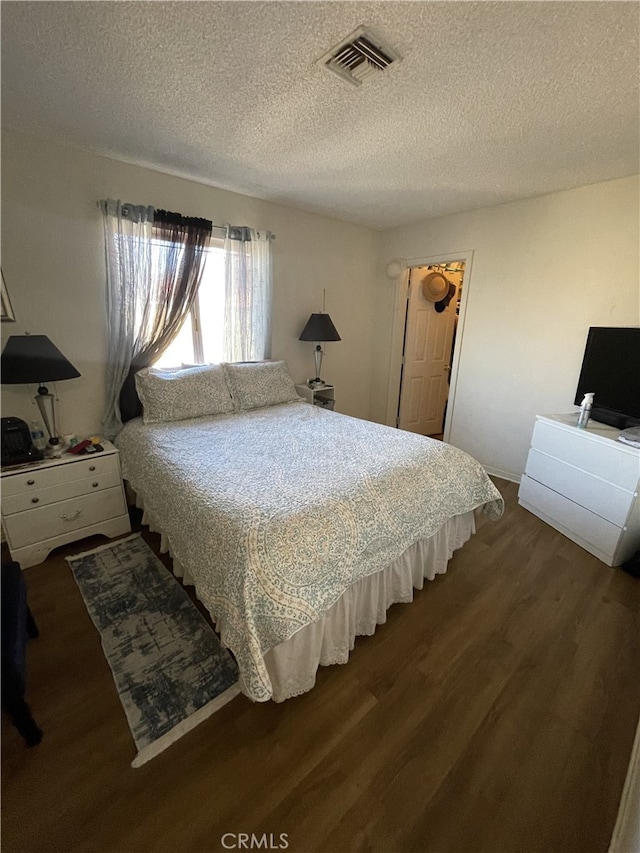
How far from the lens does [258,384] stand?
2.94 meters

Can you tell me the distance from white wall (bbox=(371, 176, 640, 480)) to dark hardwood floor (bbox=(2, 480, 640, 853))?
1887 millimetres

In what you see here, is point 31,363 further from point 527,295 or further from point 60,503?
point 527,295

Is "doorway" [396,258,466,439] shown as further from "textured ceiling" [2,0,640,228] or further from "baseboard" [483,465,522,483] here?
"textured ceiling" [2,0,640,228]

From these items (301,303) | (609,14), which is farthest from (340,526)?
(301,303)

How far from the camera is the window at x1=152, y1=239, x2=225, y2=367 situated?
2891mm

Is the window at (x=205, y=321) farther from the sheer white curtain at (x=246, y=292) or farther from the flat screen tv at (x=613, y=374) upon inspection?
the flat screen tv at (x=613, y=374)

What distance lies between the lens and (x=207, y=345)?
3.05 meters

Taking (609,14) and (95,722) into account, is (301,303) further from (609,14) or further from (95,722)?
(95,722)

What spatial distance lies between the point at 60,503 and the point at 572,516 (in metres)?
3.40

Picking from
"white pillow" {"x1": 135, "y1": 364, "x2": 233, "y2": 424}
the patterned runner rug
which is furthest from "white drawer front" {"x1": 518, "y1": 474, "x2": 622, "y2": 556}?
"white pillow" {"x1": 135, "y1": 364, "x2": 233, "y2": 424}

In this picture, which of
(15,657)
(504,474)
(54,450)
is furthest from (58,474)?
(504,474)

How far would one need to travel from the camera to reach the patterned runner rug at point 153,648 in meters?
1.32

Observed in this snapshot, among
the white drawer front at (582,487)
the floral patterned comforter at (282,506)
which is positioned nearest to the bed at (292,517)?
the floral patterned comforter at (282,506)

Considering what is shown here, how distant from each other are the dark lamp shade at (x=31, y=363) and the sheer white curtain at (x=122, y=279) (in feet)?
1.52
